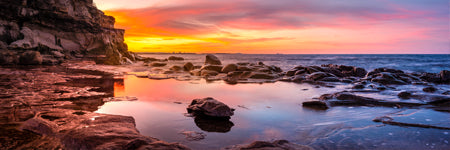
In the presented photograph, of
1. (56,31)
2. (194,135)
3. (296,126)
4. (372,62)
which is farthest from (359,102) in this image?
(56,31)

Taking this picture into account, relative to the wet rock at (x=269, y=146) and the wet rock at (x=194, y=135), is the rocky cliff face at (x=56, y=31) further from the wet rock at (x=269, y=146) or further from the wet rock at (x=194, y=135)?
the wet rock at (x=269, y=146)

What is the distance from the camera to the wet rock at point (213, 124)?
11.5 ft

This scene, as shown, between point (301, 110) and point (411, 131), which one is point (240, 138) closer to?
point (301, 110)

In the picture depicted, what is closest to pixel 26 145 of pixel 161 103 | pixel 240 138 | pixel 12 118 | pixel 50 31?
pixel 12 118

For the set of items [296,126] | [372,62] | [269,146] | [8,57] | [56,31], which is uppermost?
[56,31]

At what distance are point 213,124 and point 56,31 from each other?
3560 cm

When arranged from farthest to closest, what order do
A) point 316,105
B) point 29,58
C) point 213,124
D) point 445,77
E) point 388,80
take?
point 29,58 → point 445,77 → point 388,80 → point 316,105 → point 213,124

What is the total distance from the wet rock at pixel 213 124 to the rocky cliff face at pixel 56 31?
765 inches

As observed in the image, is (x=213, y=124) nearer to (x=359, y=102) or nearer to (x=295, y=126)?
(x=295, y=126)

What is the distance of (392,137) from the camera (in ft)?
10.7

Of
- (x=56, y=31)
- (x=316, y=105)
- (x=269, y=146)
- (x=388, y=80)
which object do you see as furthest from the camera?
(x=56, y=31)

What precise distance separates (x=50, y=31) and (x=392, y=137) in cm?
3707

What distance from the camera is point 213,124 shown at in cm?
377

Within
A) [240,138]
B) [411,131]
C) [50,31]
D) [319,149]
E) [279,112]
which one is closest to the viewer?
[319,149]
